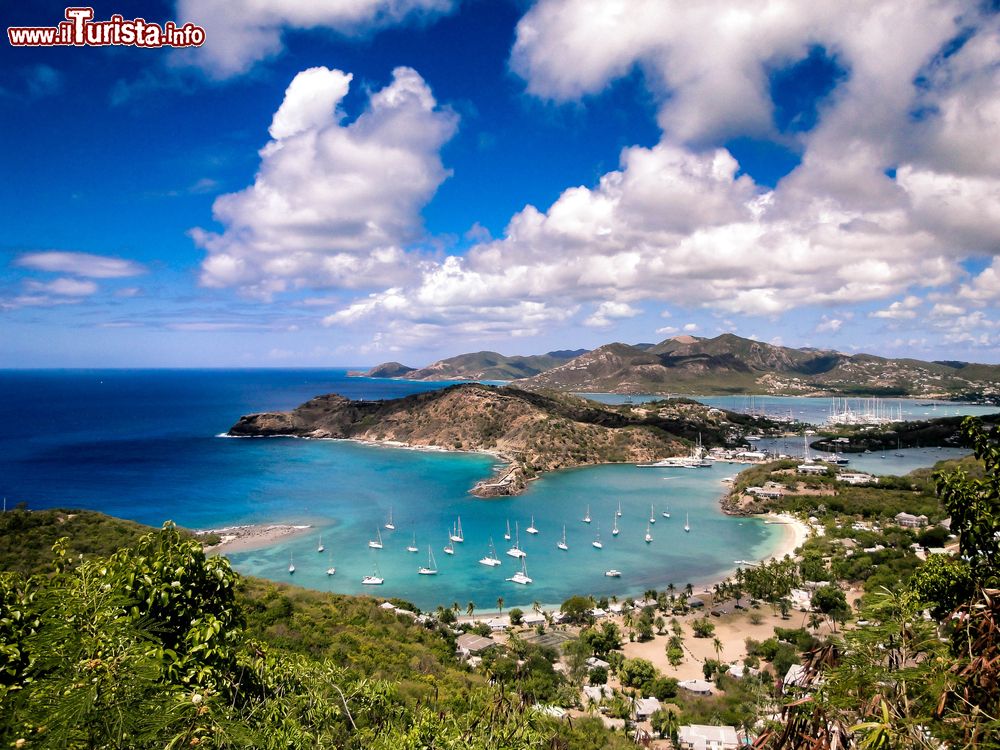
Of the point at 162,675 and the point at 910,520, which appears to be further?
the point at 910,520

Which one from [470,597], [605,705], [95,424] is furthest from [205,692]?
[95,424]

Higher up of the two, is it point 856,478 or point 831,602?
point 856,478

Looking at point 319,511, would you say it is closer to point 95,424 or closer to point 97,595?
point 97,595

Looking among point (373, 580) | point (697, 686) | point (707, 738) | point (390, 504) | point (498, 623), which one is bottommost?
point (373, 580)

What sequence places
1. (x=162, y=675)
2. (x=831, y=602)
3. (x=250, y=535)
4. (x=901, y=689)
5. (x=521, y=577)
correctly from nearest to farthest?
(x=901, y=689) < (x=162, y=675) < (x=831, y=602) < (x=521, y=577) < (x=250, y=535)

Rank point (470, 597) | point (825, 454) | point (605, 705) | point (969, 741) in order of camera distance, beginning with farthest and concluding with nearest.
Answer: point (825, 454) → point (470, 597) → point (605, 705) → point (969, 741)

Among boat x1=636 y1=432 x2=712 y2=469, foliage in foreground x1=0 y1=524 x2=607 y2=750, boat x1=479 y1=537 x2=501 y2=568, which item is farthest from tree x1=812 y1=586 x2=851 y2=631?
boat x1=636 y1=432 x2=712 y2=469

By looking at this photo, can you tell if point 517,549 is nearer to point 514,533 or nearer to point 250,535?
point 514,533

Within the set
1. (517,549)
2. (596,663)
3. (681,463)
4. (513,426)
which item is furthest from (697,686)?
(513,426)
